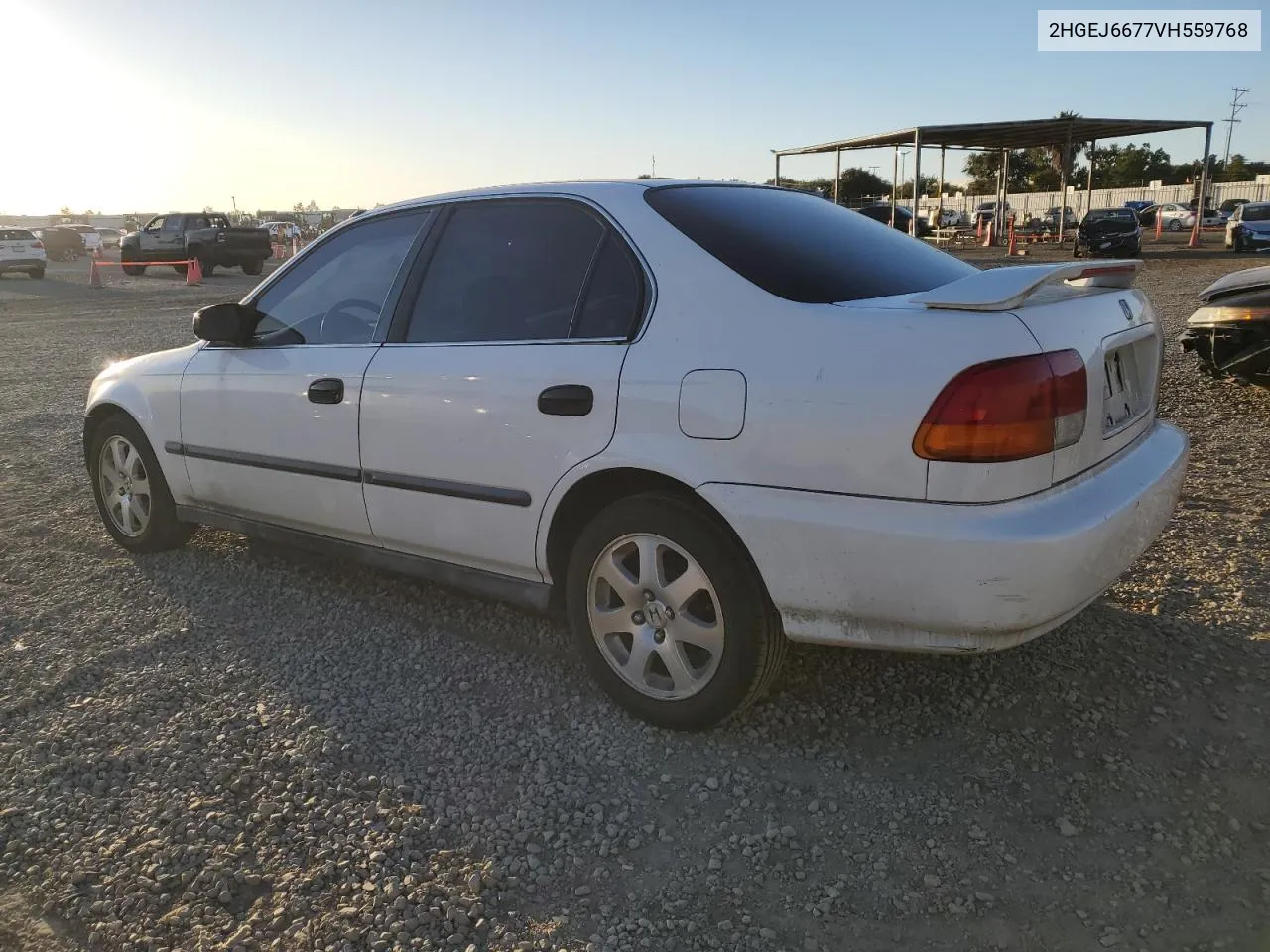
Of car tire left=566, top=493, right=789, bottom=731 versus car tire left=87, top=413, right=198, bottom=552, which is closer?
car tire left=566, top=493, right=789, bottom=731

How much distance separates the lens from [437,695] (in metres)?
3.32

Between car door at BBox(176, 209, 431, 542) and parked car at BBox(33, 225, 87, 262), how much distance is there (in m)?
44.1

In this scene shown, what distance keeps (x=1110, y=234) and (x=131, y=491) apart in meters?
27.7

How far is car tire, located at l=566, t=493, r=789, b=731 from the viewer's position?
276 centimetres

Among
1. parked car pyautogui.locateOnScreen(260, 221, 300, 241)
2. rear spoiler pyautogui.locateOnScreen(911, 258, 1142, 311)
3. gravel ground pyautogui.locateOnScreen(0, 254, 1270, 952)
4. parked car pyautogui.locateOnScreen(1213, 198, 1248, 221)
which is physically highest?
parked car pyautogui.locateOnScreen(260, 221, 300, 241)

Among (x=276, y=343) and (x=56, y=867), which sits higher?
(x=276, y=343)

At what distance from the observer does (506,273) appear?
11.1ft

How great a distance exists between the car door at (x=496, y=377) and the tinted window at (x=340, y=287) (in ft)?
0.67

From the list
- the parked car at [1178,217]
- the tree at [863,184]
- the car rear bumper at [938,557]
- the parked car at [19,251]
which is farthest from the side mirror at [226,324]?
the tree at [863,184]

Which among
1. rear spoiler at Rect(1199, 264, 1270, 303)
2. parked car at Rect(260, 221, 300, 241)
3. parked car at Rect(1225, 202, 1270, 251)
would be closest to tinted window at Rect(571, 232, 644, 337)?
rear spoiler at Rect(1199, 264, 1270, 303)

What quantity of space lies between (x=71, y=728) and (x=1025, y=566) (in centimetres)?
292

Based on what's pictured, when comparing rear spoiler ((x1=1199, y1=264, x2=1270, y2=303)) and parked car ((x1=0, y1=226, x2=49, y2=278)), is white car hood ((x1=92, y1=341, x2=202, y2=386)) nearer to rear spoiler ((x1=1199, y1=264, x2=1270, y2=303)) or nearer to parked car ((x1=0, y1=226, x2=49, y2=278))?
rear spoiler ((x1=1199, y1=264, x2=1270, y2=303))

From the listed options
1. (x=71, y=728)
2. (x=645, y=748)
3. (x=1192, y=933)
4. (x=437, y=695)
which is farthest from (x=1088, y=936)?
(x=71, y=728)

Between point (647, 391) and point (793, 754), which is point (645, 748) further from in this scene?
point (647, 391)
